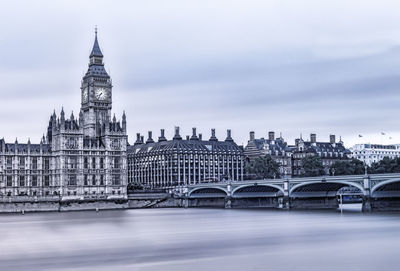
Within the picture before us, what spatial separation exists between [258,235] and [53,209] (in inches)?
2613

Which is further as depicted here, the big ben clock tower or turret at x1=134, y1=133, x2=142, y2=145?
turret at x1=134, y1=133, x2=142, y2=145

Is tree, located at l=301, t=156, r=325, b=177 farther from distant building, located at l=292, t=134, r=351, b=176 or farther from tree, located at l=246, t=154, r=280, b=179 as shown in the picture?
distant building, located at l=292, t=134, r=351, b=176

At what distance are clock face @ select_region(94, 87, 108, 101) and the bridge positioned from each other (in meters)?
23.7

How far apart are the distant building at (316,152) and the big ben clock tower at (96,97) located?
53.0 meters

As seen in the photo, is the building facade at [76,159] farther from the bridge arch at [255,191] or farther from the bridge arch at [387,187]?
the bridge arch at [387,187]

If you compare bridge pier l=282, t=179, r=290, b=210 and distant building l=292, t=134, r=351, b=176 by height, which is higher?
distant building l=292, t=134, r=351, b=176

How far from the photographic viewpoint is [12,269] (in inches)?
1673

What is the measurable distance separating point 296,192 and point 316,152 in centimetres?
5921

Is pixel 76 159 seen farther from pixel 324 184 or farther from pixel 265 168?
pixel 324 184

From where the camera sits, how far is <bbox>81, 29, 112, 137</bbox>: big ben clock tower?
13838 centimetres

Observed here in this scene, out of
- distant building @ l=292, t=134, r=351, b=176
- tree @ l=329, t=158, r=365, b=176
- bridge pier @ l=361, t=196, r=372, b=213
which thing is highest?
distant building @ l=292, t=134, r=351, b=176

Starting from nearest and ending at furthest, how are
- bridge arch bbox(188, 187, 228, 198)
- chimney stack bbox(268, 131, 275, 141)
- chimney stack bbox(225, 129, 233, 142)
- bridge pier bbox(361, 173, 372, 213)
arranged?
bridge pier bbox(361, 173, 372, 213), bridge arch bbox(188, 187, 228, 198), chimney stack bbox(268, 131, 275, 141), chimney stack bbox(225, 129, 233, 142)

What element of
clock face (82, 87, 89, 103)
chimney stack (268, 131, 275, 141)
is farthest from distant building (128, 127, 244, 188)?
clock face (82, 87, 89, 103)

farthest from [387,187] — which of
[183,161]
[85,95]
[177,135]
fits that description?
[177,135]
